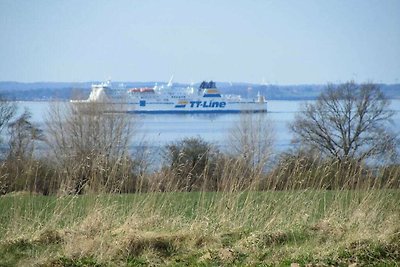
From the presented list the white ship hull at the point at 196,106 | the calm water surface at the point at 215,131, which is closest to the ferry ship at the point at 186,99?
the white ship hull at the point at 196,106

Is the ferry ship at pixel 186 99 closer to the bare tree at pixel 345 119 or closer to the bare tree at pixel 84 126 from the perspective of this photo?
the bare tree at pixel 84 126

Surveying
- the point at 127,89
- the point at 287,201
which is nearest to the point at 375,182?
the point at 287,201

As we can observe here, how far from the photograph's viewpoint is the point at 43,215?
7.93 meters

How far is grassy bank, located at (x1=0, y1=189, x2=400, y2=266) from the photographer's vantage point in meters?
6.22

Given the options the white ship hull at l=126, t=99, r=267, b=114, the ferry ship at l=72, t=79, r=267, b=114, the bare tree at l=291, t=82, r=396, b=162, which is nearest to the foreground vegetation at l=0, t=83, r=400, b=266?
the bare tree at l=291, t=82, r=396, b=162

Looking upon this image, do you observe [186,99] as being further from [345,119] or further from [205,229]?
[205,229]

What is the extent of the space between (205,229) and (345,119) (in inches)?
989

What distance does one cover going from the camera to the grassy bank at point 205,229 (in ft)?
20.4

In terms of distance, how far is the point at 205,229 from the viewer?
276 inches

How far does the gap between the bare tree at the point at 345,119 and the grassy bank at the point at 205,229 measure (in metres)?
19.2

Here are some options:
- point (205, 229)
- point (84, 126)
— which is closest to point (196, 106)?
point (84, 126)

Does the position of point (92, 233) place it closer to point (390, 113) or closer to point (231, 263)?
point (231, 263)

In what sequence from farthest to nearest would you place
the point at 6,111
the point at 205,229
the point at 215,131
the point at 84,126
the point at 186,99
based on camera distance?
the point at 186,99 → the point at 215,131 → the point at 6,111 → the point at 84,126 → the point at 205,229

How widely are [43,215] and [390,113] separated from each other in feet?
95.5
